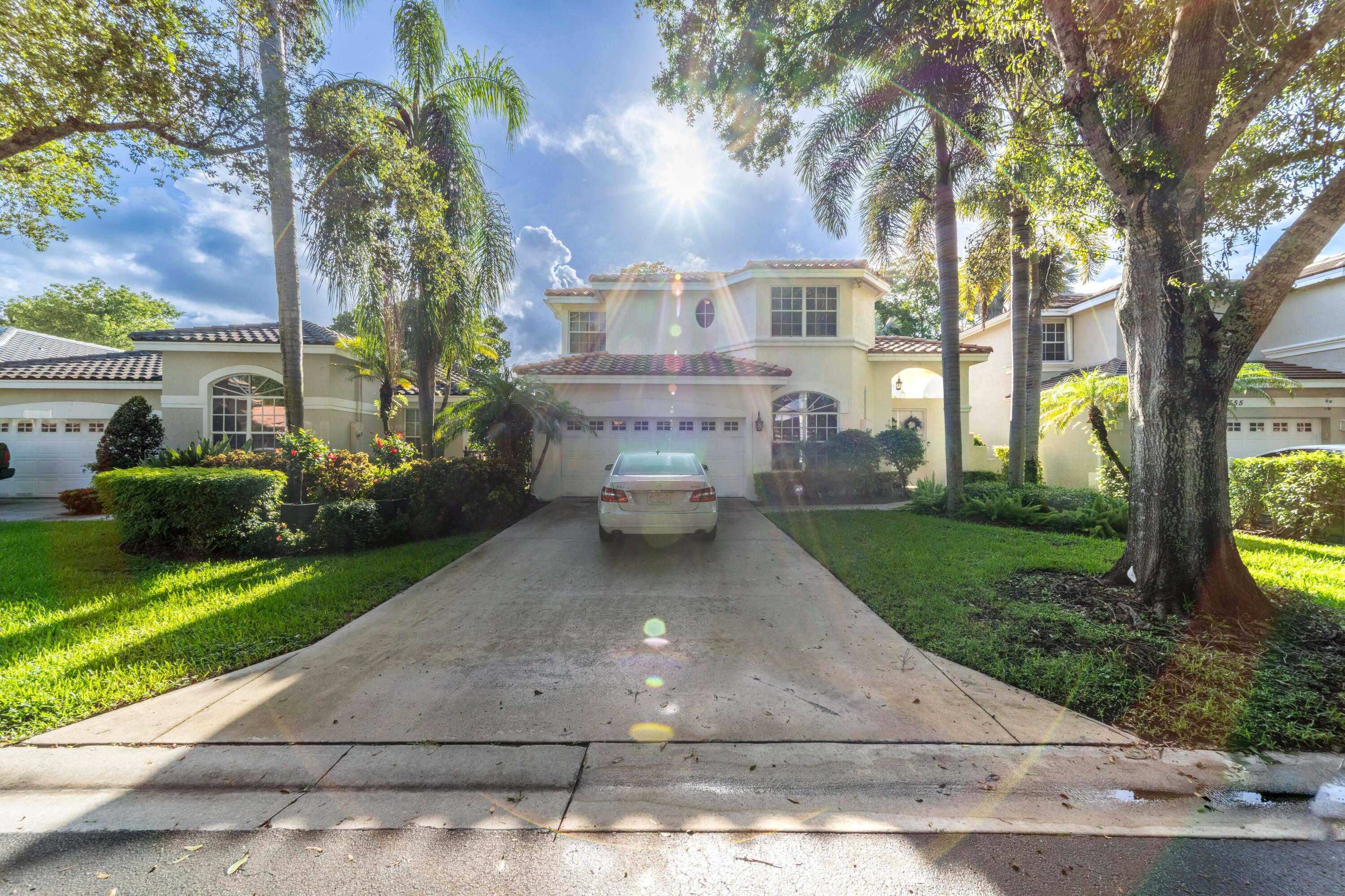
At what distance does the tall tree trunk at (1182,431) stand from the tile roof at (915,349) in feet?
35.4

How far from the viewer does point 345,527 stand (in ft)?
25.3

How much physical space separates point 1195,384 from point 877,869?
5.01 metres

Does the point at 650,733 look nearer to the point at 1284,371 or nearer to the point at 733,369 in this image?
the point at 733,369

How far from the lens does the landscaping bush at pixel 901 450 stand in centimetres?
1359

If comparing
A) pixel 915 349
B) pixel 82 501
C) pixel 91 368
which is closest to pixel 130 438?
pixel 82 501

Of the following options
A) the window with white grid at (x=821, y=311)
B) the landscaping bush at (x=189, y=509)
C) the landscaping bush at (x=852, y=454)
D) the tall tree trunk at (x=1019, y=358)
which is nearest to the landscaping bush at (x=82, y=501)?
the landscaping bush at (x=189, y=509)

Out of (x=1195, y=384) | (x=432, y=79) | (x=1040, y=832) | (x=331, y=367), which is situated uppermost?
(x=432, y=79)

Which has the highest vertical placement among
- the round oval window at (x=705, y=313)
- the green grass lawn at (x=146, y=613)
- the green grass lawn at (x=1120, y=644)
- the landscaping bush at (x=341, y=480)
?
the round oval window at (x=705, y=313)

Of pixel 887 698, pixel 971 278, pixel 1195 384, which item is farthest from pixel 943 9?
pixel 887 698

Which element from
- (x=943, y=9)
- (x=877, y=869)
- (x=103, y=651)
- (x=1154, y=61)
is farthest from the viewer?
(x=943, y=9)

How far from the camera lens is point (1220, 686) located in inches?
139

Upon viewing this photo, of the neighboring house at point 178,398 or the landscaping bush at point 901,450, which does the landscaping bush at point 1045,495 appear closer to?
the landscaping bush at point 901,450

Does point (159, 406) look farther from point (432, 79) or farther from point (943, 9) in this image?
point (943, 9)

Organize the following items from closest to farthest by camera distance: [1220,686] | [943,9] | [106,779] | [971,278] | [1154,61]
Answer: [106,779]
[1220,686]
[1154,61]
[943,9]
[971,278]
